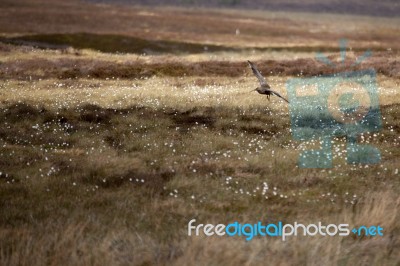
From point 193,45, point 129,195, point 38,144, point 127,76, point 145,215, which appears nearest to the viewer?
point 145,215

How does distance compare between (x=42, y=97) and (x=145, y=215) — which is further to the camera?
(x=42, y=97)

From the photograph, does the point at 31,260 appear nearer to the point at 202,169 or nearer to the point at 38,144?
the point at 202,169

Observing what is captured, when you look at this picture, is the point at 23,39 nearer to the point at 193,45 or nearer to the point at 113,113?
the point at 193,45

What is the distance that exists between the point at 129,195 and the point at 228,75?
23.0 metres

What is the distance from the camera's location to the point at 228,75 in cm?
3108

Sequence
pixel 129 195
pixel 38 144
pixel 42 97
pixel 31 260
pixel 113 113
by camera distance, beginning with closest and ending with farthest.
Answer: pixel 31 260 < pixel 129 195 < pixel 38 144 < pixel 113 113 < pixel 42 97

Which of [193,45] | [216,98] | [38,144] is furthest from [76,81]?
[193,45]

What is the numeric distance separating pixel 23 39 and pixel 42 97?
3970 cm
